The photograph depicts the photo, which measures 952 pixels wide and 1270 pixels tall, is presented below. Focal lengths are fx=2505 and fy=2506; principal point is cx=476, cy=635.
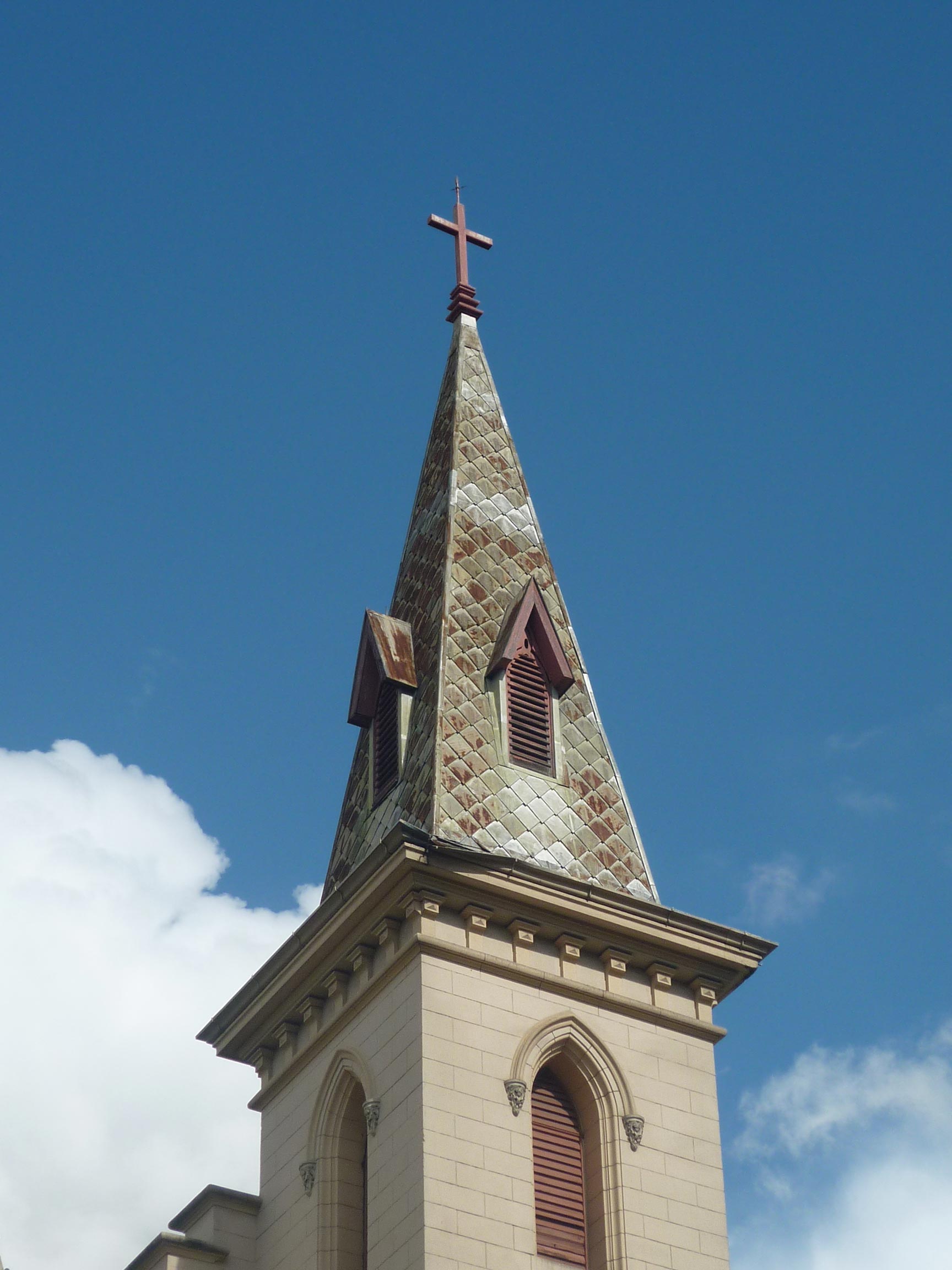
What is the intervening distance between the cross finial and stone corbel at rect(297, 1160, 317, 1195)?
14628 mm

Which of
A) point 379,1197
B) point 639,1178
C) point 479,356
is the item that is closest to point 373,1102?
point 379,1197

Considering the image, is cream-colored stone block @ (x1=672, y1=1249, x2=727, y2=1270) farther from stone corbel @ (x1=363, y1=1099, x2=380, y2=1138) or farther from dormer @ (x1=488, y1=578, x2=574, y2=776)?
dormer @ (x1=488, y1=578, x2=574, y2=776)

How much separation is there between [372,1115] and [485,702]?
20.1 ft

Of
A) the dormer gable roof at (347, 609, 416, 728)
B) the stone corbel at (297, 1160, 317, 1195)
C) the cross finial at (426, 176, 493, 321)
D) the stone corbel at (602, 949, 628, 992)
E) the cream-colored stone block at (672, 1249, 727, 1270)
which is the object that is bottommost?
the cream-colored stone block at (672, 1249, 727, 1270)

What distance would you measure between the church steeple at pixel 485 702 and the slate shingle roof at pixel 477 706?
0.03 meters

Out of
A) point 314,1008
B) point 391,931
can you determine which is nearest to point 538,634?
point 391,931

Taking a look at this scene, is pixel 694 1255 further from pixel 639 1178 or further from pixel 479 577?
pixel 479 577

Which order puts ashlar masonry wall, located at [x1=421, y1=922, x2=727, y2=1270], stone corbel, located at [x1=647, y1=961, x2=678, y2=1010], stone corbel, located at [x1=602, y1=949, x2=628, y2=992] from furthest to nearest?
stone corbel, located at [x1=647, y1=961, x2=678, y2=1010], stone corbel, located at [x1=602, y1=949, x2=628, y2=992], ashlar masonry wall, located at [x1=421, y1=922, x2=727, y2=1270]

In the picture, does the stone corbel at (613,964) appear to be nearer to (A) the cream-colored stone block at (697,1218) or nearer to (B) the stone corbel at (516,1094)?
(B) the stone corbel at (516,1094)

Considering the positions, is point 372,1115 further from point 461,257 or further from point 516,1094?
point 461,257

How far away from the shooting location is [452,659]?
3294 cm

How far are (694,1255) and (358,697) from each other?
9.11 metres

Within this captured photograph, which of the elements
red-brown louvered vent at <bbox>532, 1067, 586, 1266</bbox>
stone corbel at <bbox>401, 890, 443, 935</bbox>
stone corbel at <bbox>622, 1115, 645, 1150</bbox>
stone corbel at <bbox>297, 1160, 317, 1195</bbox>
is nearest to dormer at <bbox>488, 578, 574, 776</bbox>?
stone corbel at <bbox>401, 890, 443, 935</bbox>

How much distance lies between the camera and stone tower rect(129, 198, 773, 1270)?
28.3 meters
